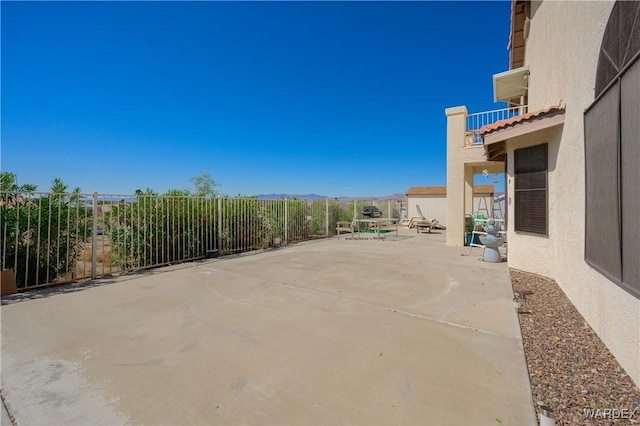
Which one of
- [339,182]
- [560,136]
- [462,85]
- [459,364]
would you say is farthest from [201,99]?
[339,182]

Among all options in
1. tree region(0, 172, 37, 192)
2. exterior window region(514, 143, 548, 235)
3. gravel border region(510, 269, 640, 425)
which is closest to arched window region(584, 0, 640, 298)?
gravel border region(510, 269, 640, 425)

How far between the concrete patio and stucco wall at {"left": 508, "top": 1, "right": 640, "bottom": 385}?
0.88 meters

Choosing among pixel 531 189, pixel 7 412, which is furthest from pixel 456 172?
pixel 7 412

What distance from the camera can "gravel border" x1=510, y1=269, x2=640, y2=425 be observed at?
2.05 meters

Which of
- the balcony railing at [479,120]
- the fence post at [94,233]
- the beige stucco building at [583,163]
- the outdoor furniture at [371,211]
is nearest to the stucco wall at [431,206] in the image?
the outdoor furniture at [371,211]

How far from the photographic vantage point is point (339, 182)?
3881cm

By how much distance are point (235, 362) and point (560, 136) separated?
6.58 meters

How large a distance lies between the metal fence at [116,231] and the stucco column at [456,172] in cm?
696

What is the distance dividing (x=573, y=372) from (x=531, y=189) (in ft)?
16.0

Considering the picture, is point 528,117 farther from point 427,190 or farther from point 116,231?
point 427,190

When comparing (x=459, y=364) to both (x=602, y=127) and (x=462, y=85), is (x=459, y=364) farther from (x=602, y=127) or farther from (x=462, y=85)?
(x=462, y=85)

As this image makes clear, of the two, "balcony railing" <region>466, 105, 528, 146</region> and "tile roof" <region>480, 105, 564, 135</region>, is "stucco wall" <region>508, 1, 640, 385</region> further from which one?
"balcony railing" <region>466, 105, 528, 146</region>

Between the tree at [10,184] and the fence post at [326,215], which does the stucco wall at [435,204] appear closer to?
the fence post at [326,215]

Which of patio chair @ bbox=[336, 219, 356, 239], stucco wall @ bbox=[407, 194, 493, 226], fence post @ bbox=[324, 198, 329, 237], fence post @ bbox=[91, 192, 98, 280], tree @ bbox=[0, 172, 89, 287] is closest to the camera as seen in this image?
tree @ bbox=[0, 172, 89, 287]
